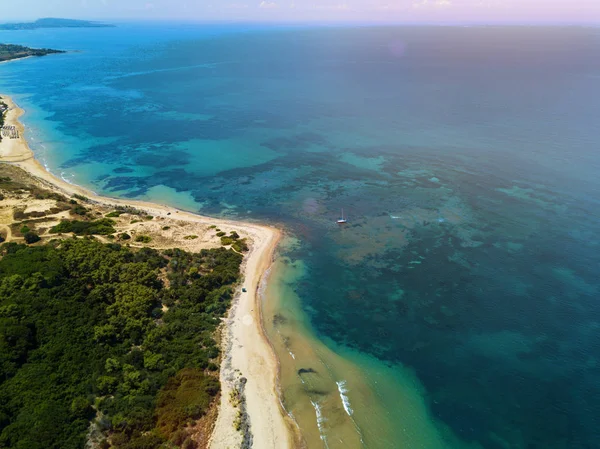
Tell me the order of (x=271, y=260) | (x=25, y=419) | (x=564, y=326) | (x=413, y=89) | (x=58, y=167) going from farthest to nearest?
(x=413, y=89), (x=58, y=167), (x=271, y=260), (x=564, y=326), (x=25, y=419)

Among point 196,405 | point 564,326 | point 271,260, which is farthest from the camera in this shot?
point 271,260

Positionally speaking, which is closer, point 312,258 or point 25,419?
point 25,419

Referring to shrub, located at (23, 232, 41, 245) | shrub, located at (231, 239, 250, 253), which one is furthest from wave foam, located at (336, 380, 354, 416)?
shrub, located at (23, 232, 41, 245)

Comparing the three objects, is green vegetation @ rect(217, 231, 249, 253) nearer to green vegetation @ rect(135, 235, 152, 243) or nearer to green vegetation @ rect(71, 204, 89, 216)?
green vegetation @ rect(135, 235, 152, 243)

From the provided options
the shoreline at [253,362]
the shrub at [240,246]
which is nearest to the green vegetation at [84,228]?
the shoreline at [253,362]

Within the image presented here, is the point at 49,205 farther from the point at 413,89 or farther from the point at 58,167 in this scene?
the point at 413,89

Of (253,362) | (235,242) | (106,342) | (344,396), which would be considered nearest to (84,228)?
(235,242)

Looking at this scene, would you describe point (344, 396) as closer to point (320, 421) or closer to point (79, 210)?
point (320, 421)

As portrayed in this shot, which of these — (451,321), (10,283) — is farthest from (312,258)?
(10,283)
